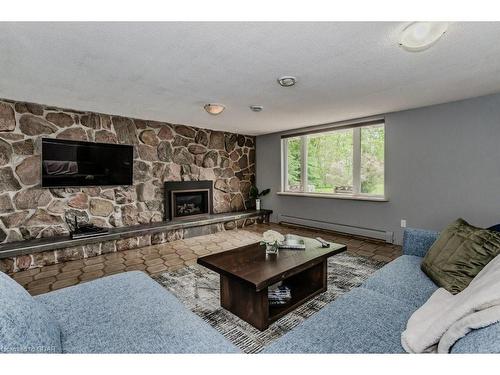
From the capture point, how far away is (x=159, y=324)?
1148mm

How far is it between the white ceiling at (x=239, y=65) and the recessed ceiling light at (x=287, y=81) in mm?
62

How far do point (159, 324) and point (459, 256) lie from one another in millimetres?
1767

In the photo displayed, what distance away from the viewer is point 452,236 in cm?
170

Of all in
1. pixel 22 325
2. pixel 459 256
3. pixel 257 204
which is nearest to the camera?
pixel 22 325

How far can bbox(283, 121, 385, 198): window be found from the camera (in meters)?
3.99

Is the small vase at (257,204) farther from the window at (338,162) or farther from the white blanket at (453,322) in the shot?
the white blanket at (453,322)

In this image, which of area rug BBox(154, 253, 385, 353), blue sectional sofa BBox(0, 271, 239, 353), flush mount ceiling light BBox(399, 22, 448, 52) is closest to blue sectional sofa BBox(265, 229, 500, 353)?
blue sectional sofa BBox(0, 271, 239, 353)

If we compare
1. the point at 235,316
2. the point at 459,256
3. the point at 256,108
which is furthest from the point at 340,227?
the point at 235,316

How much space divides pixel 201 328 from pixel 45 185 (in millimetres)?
3253

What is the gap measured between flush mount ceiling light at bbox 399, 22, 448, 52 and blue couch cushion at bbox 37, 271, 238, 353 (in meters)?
2.05

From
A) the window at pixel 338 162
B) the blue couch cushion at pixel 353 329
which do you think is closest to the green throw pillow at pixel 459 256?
the blue couch cushion at pixel 353 329

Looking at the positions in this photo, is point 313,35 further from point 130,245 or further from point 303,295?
point 130,245

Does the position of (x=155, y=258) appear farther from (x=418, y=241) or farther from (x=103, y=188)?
→ (x=418, y=241)
